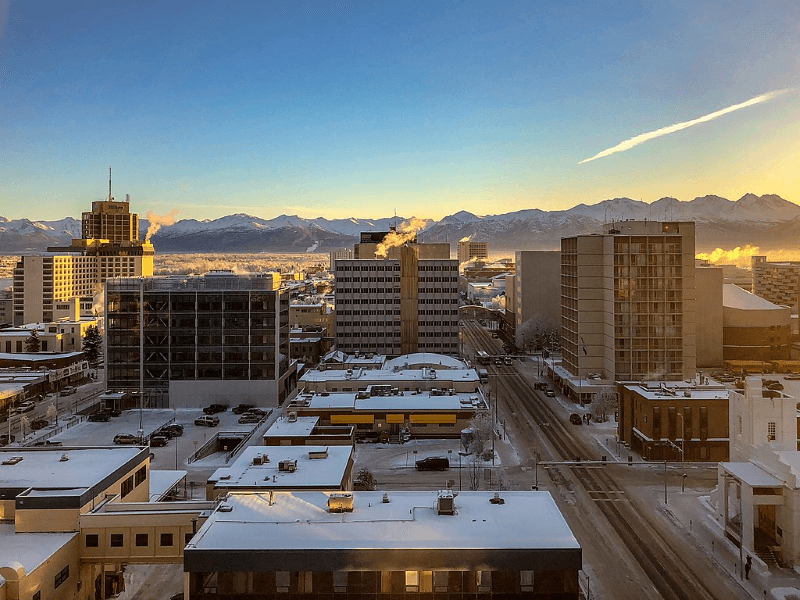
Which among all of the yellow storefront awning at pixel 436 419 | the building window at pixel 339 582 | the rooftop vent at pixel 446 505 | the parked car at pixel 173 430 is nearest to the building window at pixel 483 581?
the rooftop vent at pixel 446 505

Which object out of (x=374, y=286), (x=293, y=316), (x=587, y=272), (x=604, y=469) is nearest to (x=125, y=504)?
(x=604, y=469)

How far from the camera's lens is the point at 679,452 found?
52188mm

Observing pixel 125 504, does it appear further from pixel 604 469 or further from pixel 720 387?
pixel 720 387

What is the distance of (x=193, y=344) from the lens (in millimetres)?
74375

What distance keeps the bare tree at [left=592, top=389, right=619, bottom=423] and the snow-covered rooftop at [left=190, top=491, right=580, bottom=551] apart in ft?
138

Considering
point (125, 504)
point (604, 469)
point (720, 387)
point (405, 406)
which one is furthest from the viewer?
point (405, 406)

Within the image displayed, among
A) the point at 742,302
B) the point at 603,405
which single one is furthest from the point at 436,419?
the point at 742,302

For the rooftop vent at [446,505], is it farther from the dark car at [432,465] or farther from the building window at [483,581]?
the dark car at [432,465]

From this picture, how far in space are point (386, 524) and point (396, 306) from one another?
253 feet

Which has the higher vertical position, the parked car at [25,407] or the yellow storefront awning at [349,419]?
the yellow storefront awning at [349,419]

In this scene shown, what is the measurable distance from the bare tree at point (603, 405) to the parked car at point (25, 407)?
57.9m

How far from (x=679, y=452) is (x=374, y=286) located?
186 ft

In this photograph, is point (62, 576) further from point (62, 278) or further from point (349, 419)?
point (62, 278)

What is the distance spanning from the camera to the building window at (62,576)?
26203 mm
